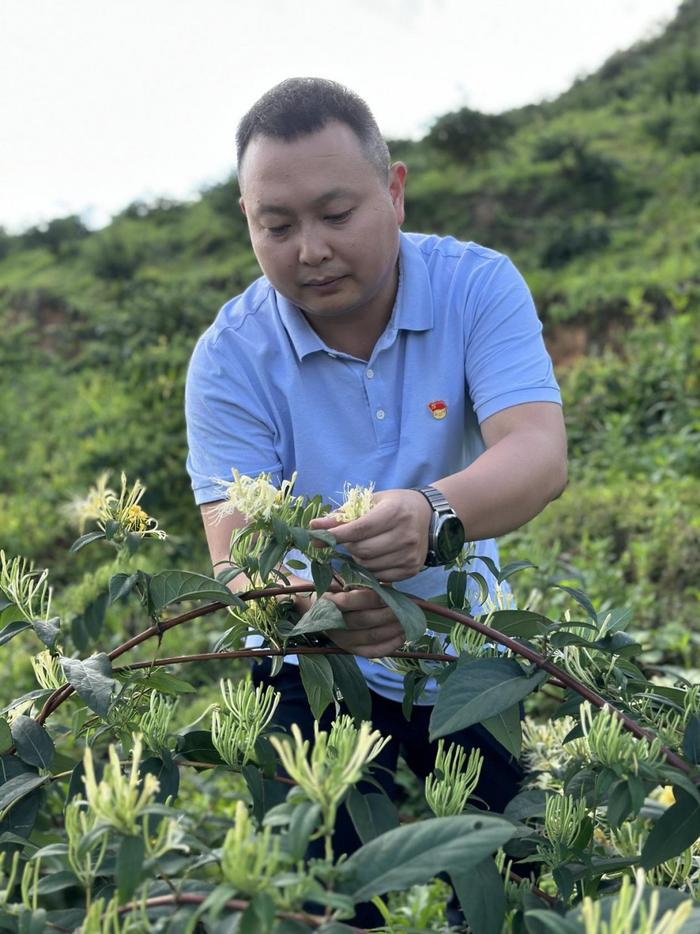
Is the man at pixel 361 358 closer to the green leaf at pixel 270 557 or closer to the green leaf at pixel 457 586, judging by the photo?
the green leaf at pixel 457 586

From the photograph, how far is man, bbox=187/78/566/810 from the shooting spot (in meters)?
1.51

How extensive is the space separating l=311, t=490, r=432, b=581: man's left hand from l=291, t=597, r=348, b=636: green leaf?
0.07m

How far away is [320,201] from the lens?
4.91ft

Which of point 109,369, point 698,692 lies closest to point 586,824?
point 698,692

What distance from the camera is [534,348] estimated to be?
1671mm

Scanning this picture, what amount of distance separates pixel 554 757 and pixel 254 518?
839 millimetres

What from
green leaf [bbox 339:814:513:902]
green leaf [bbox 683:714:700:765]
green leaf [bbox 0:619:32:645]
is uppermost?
green leaf [bbox 0:619:32:645]

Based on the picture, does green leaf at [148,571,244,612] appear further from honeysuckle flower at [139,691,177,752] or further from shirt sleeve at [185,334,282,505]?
shirt sleeve at [185,334,282,505]

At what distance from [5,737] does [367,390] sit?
33.3 inches

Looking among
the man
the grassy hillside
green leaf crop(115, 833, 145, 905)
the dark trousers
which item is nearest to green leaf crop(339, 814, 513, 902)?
green leaf crop(115, 833, 145, 905)

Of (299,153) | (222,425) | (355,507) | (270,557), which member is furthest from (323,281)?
(270,557)

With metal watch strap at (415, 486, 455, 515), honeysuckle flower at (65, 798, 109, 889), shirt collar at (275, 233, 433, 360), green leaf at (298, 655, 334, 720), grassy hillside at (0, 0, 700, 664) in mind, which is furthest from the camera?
grassy hillside at (0, 0, 700, 664)

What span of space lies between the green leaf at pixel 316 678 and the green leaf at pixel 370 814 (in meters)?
0.24

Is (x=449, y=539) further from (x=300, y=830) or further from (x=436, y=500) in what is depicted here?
(x=300, y=830)
